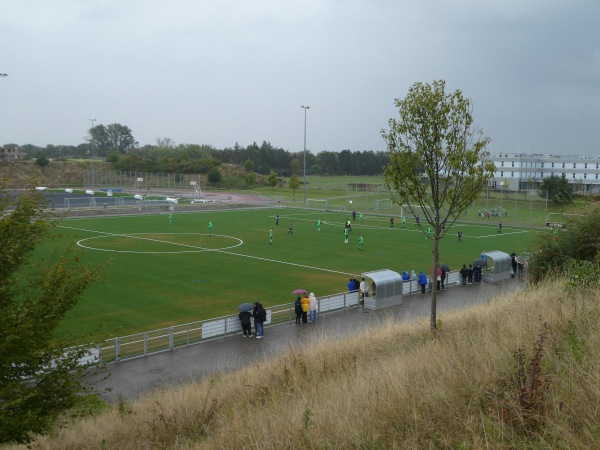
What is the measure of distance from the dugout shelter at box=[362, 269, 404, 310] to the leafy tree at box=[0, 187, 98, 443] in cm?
1533

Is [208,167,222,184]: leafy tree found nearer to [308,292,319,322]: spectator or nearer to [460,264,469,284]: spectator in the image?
[460,264,469,284]: spectator

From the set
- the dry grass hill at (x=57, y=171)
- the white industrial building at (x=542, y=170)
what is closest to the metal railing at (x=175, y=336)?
the white industrial building at (x=542, y=170)

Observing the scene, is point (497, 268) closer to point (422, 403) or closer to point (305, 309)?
point (305, 309)

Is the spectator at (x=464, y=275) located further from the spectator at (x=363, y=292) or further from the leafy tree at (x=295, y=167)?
the leafy tree at (x=295, y=167)

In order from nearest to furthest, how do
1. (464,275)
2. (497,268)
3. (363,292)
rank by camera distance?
(363,292), (464,275), (497,268)

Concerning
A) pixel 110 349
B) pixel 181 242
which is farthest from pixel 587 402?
pixel 181 242

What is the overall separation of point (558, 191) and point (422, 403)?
221 feet

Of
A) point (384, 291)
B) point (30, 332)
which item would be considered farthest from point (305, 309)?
point (30, 332)

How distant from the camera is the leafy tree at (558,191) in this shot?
66062 millimetres

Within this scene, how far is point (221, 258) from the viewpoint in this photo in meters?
36.1

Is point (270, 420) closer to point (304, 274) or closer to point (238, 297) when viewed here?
point (238, 297)

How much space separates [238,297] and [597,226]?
1509 cm

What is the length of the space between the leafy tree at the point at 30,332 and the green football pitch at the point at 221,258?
1.62 meters

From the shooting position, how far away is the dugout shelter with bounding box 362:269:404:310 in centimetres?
2350
